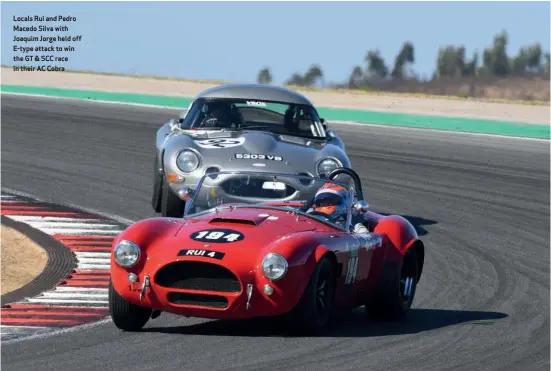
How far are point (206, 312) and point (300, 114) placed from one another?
6.48m

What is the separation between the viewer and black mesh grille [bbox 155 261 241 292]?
7.77m

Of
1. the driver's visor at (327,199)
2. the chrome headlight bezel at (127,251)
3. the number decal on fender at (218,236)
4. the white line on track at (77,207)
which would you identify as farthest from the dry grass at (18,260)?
the driver's visor at (327,199)

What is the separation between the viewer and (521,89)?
49.7 meters

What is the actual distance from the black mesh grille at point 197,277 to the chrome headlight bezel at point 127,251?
0.21 meters

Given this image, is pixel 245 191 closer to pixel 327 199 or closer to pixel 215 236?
pixel 327 199

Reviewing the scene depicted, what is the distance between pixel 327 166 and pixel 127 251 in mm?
4987

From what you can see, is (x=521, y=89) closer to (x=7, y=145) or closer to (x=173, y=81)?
(x=173, y=81)

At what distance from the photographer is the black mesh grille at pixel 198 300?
7746mm

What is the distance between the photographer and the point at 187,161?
41.6 ft

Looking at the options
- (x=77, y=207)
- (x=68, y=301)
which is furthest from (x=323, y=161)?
(x=68, y=301)

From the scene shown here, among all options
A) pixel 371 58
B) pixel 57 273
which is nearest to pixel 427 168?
pixel 57 273

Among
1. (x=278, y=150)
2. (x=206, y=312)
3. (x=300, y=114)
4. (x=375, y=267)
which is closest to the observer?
(x=206, y=312)

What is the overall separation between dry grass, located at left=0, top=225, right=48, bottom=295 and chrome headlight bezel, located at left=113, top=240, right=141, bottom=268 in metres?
2.36

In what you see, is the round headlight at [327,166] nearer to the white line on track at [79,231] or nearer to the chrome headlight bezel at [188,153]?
the chrome headlight bezel at [188,153]
